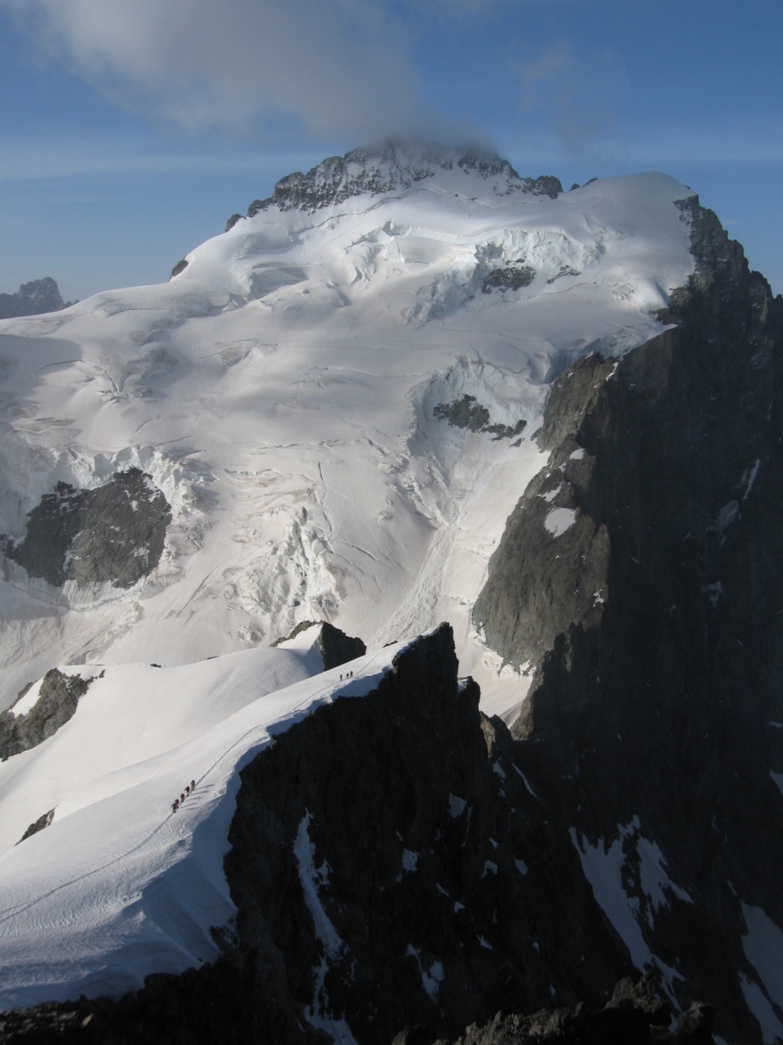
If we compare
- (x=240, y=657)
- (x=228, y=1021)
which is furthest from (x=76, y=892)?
(x=240, y=657)

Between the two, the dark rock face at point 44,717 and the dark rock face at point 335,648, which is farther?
the dark rock face at point 44,717

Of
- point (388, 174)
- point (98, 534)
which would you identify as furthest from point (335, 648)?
point (388, 174)

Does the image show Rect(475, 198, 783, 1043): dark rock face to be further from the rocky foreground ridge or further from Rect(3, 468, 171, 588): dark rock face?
Rect(3, 468, 171, 588): dark rock face

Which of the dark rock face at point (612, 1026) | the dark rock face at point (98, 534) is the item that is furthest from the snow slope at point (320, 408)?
the dark rock face at point (612, 1026)

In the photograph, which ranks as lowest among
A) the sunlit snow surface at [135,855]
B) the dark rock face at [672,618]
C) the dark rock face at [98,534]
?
the dark rock face at [672,618]

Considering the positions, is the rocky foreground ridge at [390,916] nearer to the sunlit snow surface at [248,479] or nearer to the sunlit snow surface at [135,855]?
the sunlit snow surface at [135,855]

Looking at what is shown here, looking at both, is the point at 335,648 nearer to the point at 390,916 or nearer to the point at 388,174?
the point at 390,916

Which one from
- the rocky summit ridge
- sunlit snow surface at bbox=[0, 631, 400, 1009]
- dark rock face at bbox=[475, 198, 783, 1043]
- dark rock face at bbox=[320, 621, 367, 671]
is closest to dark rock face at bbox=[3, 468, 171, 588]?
the rocky summit ridge

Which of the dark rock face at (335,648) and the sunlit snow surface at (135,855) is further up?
the sunlit snow surface at (135,855)
